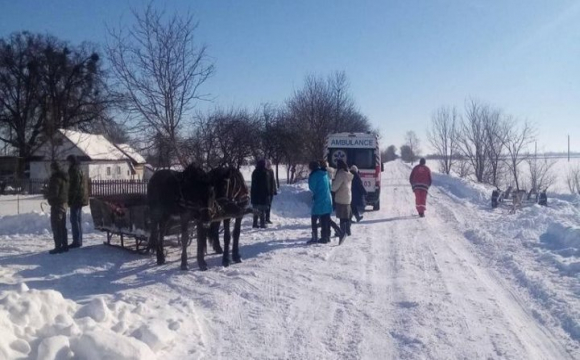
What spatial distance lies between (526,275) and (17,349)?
7517 mm

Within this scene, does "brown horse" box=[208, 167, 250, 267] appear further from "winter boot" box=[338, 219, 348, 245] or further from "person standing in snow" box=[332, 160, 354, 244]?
"person standing in snow" box=[332, 160, 354, 244]

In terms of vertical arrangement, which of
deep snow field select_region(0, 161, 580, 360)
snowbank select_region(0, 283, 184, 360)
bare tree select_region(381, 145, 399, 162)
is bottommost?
deep snow field select_region(0, 161, 580, 360)

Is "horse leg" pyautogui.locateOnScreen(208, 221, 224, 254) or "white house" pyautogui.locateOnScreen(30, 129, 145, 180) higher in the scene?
"white house" pyautogui.locateOnScreen(30, 129, 145, 180)

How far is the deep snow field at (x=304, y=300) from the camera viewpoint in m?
5.18

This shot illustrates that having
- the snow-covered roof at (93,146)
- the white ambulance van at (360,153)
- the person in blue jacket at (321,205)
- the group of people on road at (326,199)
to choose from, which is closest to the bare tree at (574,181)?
the white ambulance van at (360,153)

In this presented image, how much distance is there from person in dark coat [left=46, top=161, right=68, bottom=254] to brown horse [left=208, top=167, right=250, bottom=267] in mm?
3113

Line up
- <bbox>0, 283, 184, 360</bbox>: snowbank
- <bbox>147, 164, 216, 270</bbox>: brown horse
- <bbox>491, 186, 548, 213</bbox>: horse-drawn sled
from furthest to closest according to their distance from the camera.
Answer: <bbox>491, 186, 548, 213</bbox>: horse-drawn sled
<bbox>147, 164, 216, 270</bbox>: brown horse
<bbox>0, 283, 184, 360</bbox>: snowbank

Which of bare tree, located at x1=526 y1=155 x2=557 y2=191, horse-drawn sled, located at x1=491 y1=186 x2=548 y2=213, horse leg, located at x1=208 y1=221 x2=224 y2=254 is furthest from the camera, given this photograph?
bare tree, located at x1=526 y1=155 x2=557 y2=191

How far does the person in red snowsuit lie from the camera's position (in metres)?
17.4

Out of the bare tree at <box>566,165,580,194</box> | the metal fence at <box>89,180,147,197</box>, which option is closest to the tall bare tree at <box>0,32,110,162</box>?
the metal fence at <box>89,180,147,197</box>

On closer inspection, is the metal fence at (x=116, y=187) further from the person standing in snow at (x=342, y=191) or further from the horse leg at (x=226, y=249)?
the horse leg at (x=226, y=249)

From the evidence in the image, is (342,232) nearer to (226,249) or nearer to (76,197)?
(226,249)

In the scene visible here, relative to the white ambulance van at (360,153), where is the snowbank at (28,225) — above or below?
below

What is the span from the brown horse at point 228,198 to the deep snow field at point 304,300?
43 centimetres
